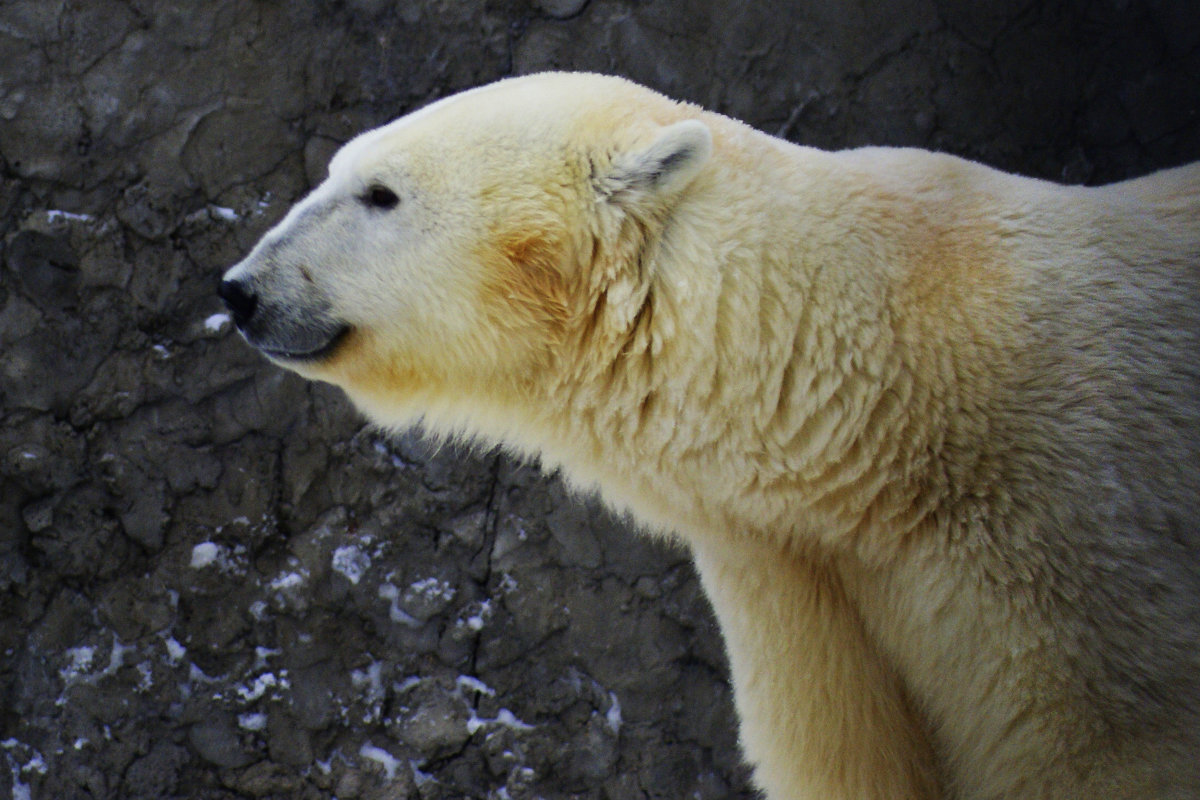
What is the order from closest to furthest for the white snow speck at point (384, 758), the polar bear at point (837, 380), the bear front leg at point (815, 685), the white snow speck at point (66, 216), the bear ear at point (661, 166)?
1. the polar bear at point (837, 380)
2. the bear ear at point (661, 166)
3. the bear front leg at point (815, 685)
4. the white snow speck at point (66, 216)
5. the white snow speck at point (384, 758)

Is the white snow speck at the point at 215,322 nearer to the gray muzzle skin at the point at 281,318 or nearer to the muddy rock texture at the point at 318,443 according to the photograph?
the muddy rock texture at the point at 318,443

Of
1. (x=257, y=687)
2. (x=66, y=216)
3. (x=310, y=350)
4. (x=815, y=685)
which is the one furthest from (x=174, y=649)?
(x=815, y=685)

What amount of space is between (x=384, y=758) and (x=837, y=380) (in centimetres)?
197

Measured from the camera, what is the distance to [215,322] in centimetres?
285

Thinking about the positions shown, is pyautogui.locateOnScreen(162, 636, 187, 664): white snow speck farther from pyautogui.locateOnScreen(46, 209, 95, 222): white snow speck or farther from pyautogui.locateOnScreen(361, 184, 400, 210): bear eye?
pyautogui.locateOnScreen(361, 184, 400, 210): bear eye

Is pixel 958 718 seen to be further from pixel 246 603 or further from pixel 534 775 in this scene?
pixel 246 603

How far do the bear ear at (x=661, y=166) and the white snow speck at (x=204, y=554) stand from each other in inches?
72.5

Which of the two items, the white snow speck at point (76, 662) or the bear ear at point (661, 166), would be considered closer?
the bear ear at point (661, 166)

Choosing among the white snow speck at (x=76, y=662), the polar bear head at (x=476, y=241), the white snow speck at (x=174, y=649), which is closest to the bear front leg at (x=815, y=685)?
the polar bear head at (x=476, y=241)

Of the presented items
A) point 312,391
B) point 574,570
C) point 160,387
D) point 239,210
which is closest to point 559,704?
point 574,570

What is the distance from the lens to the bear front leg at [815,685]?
64.2 inches

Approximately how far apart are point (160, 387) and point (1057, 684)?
7.80ft

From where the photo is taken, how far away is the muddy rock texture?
2.78 m

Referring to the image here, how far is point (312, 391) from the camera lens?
289cm
